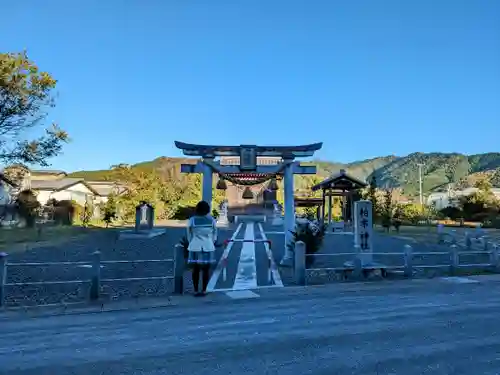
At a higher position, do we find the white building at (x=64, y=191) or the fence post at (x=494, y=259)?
the white building at (x=64, y=191)

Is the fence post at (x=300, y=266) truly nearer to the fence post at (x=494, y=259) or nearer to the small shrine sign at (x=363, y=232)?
the small shrine sign at (x=363, y=232)

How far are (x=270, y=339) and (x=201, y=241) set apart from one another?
2710 mm

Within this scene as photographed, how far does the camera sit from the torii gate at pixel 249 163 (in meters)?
12.4

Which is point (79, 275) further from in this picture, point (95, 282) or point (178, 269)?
point (178, 269)

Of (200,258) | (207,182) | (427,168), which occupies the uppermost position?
(427,168)

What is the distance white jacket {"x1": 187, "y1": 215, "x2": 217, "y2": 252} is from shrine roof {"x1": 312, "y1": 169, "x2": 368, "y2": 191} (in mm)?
18545

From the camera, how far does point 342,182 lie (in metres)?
25.0

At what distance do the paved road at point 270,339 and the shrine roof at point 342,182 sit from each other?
1798 centimetres

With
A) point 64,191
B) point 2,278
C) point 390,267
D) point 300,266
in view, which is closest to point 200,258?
point 300,266

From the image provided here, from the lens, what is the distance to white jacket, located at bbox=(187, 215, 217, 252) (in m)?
6.62

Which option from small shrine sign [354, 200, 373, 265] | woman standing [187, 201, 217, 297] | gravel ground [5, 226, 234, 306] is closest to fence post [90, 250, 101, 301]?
gravel ground [5, 226, 234, 306]

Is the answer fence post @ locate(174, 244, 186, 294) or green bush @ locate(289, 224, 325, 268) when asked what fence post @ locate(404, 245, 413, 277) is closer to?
green bush @ locate(289, 224, 325, 268)

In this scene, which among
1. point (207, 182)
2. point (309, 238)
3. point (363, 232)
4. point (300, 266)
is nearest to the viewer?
point (300, 266)

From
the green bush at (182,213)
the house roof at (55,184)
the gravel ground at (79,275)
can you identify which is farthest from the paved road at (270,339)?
the house roof at (55,184)
